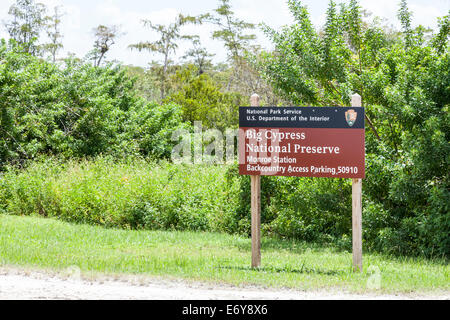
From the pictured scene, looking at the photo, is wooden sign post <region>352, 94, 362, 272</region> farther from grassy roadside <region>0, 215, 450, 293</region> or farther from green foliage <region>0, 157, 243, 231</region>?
green foliage <region>0, 157, 243, 231</region>

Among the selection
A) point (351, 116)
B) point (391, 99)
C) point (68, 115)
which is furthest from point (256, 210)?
point (68, 115)

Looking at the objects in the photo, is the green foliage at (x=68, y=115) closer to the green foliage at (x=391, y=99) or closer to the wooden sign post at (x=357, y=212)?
the green foliage at (x=391, y=99)

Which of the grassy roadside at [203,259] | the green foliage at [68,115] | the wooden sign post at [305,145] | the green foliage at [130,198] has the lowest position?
the grassy roadside at [203,259]

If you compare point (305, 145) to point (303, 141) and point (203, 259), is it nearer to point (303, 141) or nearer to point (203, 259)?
point (303, 141)

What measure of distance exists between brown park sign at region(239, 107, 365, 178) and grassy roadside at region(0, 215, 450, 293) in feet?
5.31

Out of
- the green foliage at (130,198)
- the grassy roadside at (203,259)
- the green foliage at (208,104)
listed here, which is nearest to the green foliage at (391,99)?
the grassy roadside at (203,259)

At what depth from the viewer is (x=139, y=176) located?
608 inches

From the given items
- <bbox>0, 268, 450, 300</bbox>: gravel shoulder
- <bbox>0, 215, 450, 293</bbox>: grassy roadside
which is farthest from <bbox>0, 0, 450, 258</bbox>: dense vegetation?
<bbox>0, 268, 450, 300</bbox>: gravel shoulder

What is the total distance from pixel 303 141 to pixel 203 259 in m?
2.76

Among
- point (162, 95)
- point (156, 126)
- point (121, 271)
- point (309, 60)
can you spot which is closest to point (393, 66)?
point (309, 60)

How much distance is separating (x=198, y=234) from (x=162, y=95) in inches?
1600

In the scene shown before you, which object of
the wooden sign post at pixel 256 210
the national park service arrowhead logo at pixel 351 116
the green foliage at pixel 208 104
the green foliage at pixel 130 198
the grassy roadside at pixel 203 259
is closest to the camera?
the grassy roadside at pixel 203 259

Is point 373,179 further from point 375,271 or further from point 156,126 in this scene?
point 156,126

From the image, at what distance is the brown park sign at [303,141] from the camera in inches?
324
